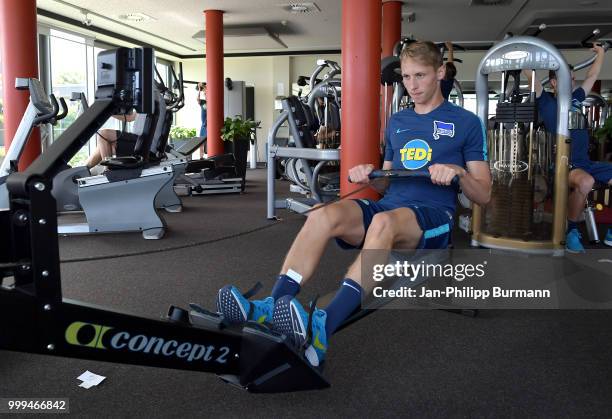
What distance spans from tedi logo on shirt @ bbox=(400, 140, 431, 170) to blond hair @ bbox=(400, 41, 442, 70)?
283 mm

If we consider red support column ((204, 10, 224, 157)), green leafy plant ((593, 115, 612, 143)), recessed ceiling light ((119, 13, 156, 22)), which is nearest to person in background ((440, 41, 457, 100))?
green leafy plant ((593, 115, 612, 143))

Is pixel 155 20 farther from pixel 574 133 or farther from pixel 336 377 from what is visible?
pixel 336 377

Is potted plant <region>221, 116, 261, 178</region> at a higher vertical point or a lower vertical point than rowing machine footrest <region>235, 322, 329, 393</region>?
higher

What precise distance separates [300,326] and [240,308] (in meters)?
0.19

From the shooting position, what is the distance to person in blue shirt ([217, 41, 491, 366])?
5.41 ft

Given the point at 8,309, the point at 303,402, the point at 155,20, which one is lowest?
the point at 303,402

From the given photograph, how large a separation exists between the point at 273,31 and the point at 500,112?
852 centimetres

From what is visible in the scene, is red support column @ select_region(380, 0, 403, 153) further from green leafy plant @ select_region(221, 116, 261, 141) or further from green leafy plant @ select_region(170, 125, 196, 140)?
green leafy plant @ select_region(170, 125, 196, 140)

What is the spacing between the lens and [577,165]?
12.8 ft

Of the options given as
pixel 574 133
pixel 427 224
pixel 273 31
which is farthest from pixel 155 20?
pixel 427 224

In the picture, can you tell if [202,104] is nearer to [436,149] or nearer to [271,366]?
[436,149]

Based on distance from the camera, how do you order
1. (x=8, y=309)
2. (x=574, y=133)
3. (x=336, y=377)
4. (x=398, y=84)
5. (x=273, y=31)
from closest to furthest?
1. (x=8, y=309)
2. (x=336, y=377)
3. (x=574, y=133)
4. (x=398, y=84)
5. (x=273, y=31)

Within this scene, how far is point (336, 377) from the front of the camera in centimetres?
186

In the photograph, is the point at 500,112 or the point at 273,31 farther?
the point at 273,31
